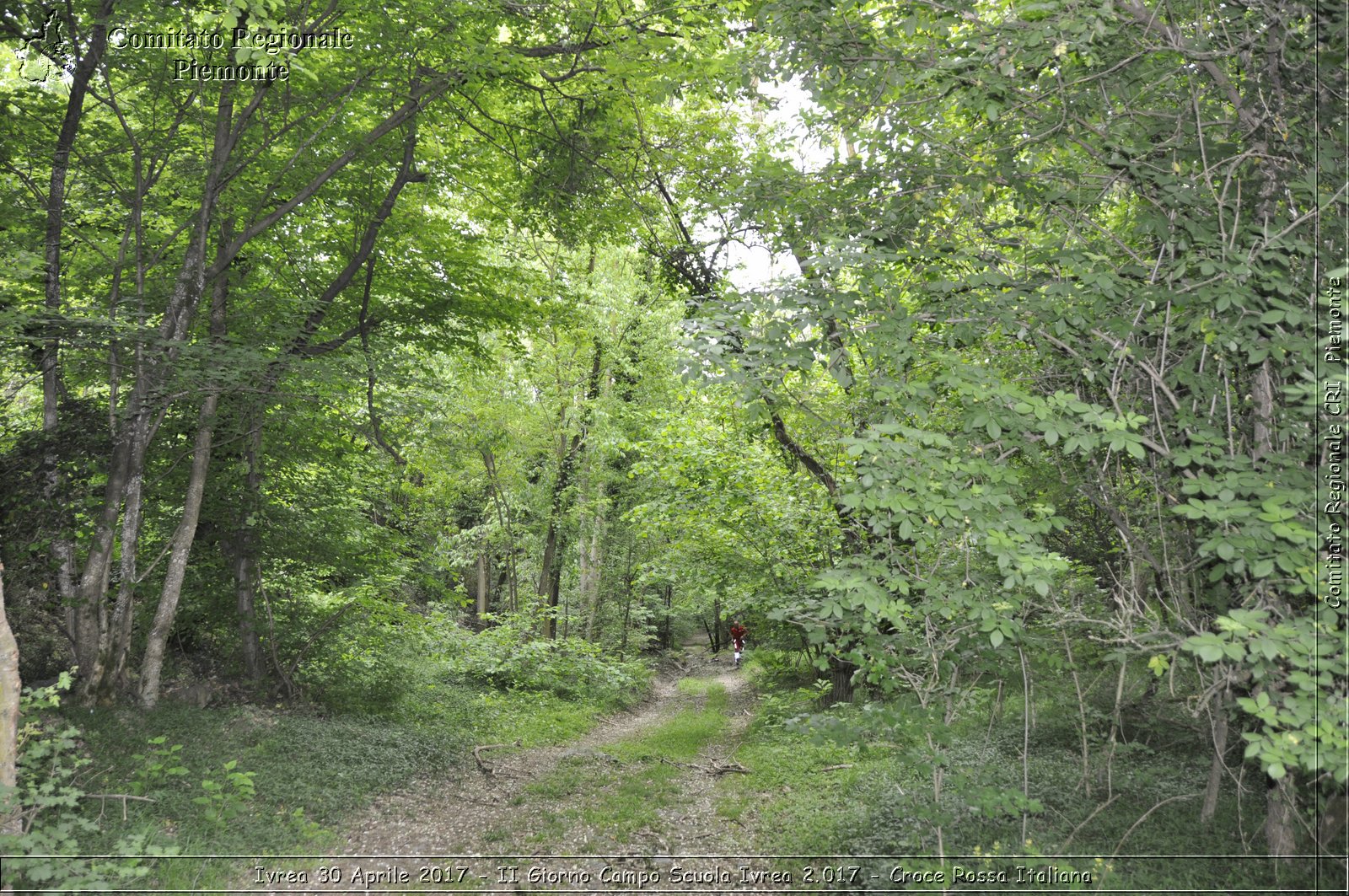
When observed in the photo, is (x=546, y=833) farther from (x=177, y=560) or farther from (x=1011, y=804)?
(x=177, y=560)

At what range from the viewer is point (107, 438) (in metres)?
7.35

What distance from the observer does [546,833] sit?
710 centimetres

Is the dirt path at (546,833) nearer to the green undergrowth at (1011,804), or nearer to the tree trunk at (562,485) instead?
the green undergrowth at (1011,804)

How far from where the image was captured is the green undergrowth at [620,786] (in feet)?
24.2

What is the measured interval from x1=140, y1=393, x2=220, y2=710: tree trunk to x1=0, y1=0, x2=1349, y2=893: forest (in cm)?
6

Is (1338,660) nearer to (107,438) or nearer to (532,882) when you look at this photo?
(532,882)

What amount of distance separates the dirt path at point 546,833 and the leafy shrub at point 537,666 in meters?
3.93

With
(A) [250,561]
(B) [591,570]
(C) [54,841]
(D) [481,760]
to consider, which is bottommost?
(D) [481,760]

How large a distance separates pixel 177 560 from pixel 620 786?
5741mm

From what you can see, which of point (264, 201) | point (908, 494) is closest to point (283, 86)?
point (264, 201)

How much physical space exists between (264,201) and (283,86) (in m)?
1.23

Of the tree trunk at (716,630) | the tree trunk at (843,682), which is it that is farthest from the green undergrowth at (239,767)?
the tree trunk at (716,630)

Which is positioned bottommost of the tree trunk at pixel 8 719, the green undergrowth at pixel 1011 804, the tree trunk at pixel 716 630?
the tree trunk at pixel 716 630

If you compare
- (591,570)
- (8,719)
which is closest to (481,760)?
(8,719)
